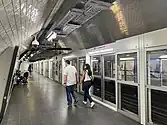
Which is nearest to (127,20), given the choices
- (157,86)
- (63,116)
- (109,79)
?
(157,86)

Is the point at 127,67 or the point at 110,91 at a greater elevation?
the point at 127,67

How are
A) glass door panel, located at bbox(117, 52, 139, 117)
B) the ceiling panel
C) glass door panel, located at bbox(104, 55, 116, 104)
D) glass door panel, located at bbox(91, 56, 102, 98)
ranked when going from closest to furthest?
the ceiling panel → glass door panel, located at bbox(117, 52, 139, 117) → glass door panel, located at bbox(104, 55, 116, 104) → glass door panel, located at bbox(91, 56, 102, 98)

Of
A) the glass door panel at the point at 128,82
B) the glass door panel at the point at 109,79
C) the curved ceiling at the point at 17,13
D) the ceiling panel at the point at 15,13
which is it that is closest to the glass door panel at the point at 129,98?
the glass door panel at the point at 128,82

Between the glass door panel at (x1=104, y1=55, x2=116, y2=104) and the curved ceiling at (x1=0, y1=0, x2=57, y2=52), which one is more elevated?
the curved ceiling at (x1=0, y1=0, x2=57, y2=52)

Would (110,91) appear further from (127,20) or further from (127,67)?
(127,20)

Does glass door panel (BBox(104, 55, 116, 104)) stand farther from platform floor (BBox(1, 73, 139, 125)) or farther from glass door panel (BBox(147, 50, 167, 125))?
glass door panel (BBox(147, 50, 167, 125))

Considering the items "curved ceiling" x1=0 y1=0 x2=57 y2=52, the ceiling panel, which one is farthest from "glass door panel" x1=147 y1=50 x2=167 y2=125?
the ceiling panel

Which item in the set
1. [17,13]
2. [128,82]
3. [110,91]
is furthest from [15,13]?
[110,91]

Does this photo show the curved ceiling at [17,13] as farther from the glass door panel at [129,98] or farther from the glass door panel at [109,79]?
the glass door panel at [109,79]

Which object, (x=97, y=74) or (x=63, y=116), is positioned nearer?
(x=63, y=116)

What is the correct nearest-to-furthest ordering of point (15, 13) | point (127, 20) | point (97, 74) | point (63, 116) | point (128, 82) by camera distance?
1. point (15, 13)
2. point (127, 20)
3. point (128, 82)
4. point (63, 116)
5. point (97, 74)

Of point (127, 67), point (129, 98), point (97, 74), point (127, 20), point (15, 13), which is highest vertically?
point (127, 20)

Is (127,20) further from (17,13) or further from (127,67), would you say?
(17,13)

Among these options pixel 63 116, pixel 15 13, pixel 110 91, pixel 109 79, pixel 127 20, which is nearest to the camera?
pixel 15 13
